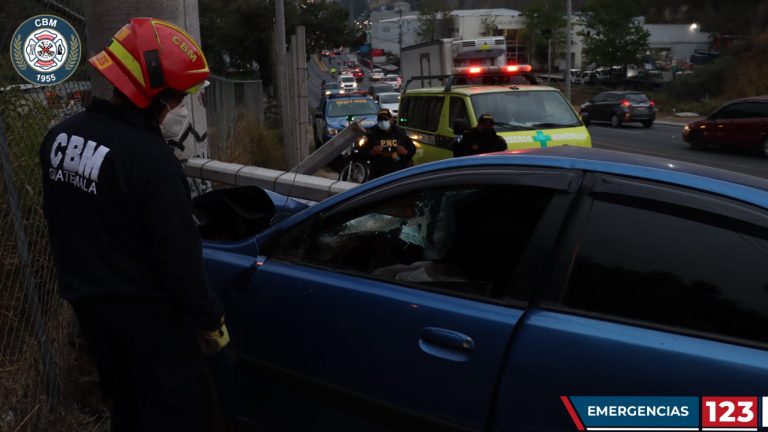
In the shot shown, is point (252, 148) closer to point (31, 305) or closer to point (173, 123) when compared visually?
point (173, 123)

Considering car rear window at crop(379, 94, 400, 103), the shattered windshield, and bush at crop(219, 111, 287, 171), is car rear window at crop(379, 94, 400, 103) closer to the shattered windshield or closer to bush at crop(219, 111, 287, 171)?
bush at crop(219, 111, 287, 171)

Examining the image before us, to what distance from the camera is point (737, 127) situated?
19.8m

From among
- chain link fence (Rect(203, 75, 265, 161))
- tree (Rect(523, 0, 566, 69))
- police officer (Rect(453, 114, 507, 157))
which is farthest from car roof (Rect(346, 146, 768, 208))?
tree (Rect(523, 0, 566, 69))

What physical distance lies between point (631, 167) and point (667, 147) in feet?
71.5

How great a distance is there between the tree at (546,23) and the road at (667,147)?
3274 centimetres

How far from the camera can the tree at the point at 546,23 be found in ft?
206

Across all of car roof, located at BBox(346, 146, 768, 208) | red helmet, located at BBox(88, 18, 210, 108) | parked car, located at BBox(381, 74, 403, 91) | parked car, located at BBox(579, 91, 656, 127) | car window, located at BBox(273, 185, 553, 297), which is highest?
red helmet, located at BBox(88, 18, 210, 108)

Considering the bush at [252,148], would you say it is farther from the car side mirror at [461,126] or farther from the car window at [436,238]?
the car window at [436,238]

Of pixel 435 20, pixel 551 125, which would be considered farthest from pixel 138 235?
pixel 435 20

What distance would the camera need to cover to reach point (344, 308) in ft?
9.56

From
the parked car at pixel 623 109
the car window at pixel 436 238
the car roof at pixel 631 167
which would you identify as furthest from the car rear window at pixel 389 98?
the car roof at pixel 631 167

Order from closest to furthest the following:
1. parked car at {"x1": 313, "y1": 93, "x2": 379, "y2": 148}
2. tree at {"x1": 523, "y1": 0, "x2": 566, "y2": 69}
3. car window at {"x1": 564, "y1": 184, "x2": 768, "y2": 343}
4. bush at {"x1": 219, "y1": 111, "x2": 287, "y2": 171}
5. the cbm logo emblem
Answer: car window at {"x1": 564, "y1": 184, "x2": 768, "y2": 343}, the cbm logo emblem, bush at {"x1": 219, "y1": 111, "x2": 287, "y2": 171}, parked car at {"x1": 313, "y1": 93, "x2": 379, "y2": 148}, tree at {"x1": 523, "y1": 0, "x2": 566, "y2": 69}

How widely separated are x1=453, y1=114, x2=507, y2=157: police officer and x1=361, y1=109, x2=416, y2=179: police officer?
990 mm

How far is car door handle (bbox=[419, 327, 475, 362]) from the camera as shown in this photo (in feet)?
8.25
